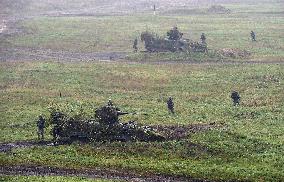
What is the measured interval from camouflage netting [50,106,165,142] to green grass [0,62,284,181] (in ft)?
3.46

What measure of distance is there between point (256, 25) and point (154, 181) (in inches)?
3238

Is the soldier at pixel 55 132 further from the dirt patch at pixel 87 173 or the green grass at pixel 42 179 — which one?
the green grass at pixel 42 179

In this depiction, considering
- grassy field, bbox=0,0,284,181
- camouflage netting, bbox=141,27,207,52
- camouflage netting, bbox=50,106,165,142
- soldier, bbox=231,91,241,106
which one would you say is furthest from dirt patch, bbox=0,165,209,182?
camouflage netting, bbox=141,27,207,52

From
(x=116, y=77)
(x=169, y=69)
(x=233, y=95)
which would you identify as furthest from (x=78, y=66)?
(x=233, y=95)

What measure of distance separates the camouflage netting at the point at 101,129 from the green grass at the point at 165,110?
1.05m

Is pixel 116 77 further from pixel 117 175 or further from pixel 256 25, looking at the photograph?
pixel 256 25

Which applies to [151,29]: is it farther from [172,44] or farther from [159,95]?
[159,95]

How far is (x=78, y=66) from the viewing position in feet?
234

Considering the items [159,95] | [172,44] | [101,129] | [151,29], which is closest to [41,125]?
[101,129]

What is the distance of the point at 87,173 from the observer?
33219 mm

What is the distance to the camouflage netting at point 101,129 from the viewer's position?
3850cm

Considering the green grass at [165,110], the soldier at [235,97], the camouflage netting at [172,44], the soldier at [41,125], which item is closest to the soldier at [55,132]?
the soldier at [41,125]

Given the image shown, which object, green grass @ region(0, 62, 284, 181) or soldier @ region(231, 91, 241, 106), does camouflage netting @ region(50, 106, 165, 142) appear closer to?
green grass @ region(0, 62, 284, 181)

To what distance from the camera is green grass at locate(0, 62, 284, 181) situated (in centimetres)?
3444
